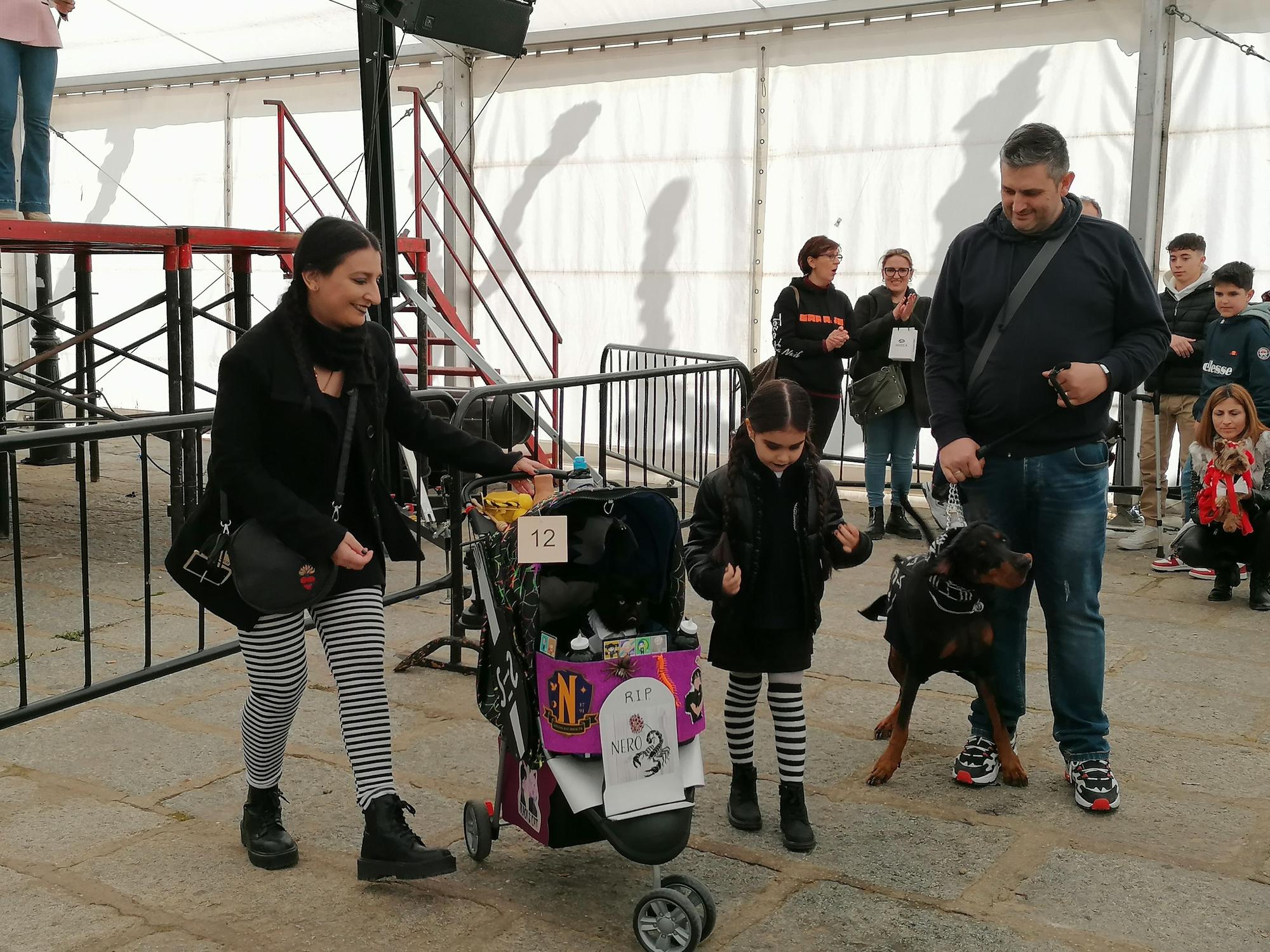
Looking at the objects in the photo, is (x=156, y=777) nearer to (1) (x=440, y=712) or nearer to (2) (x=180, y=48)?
(1) (x=440, y=712)

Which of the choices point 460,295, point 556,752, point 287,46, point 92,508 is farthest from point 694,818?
point 287,46

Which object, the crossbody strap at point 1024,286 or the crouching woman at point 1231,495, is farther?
the crouching woman at point 1231,495

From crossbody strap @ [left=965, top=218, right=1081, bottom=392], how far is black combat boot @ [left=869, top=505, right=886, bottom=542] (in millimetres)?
4518

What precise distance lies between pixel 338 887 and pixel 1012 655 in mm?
2291

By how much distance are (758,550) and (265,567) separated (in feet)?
4.50

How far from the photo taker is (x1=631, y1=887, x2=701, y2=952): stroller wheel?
2.98 meters

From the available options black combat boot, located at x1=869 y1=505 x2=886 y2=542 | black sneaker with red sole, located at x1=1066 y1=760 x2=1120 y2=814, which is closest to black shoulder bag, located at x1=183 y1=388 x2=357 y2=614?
black sneaker with red sole, located at x1=1066 y1=760 x2=1120 y2=814

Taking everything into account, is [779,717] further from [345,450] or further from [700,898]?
[345,450]

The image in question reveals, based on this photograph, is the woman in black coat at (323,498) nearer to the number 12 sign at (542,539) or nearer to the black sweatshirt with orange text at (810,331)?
the number 12 sign at (542,539)

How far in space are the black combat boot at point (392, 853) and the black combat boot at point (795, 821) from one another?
3.28ft

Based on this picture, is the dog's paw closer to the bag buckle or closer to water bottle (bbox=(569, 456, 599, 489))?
water bottle (bbox=(569, 456, 599, 489))

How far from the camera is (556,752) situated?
3.11m

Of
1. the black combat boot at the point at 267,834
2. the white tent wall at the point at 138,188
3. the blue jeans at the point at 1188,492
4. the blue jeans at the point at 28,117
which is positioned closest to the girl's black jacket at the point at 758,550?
the black combat boot at the point at 267,834

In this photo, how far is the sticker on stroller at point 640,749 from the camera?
3.06 m
